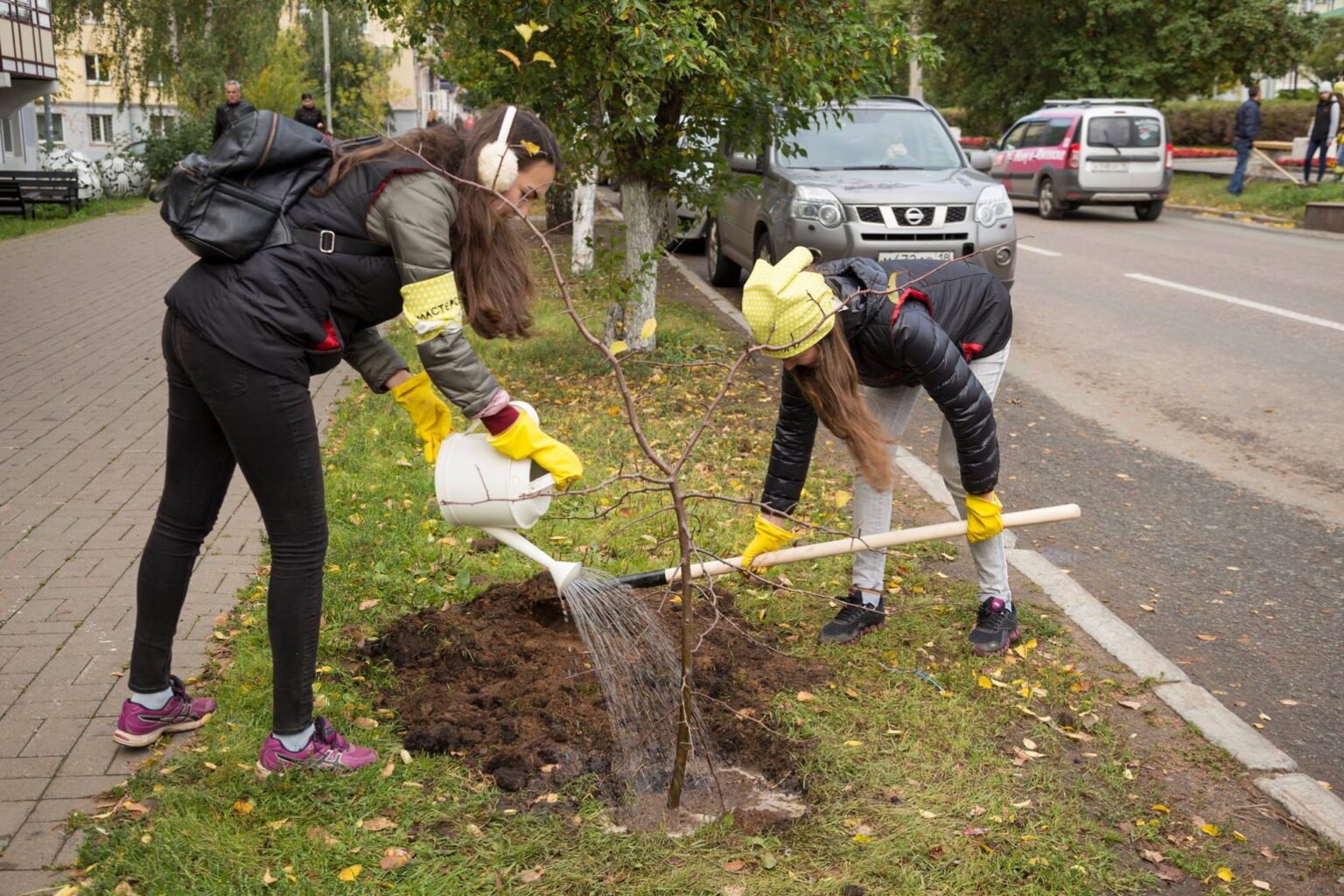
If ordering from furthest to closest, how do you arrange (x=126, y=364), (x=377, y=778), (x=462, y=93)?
(x=462, y=93), (x=126, y=364), (x=377, y=778)

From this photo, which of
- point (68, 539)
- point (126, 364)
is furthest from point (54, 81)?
point (68, 539)

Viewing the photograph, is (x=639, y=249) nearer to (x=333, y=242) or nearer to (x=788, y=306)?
(x=788, y=306)

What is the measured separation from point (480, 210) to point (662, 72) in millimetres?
4320

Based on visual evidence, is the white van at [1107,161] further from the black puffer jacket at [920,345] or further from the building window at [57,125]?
the building window at [57,125]

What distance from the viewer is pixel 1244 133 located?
74.5 ft

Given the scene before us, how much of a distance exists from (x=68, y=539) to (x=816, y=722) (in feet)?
11.1

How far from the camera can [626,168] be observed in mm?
8305

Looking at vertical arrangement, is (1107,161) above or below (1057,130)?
below

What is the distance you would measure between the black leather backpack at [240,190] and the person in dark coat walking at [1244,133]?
73.8 ft

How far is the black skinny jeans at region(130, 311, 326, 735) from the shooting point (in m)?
3.06

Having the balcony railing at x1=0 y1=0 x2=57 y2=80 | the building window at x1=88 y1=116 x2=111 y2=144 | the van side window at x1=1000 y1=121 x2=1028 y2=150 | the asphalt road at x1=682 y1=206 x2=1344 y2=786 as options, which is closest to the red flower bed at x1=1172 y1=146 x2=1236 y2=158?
the van side window at x1=1000 y1=121 x2=1028 y2=150

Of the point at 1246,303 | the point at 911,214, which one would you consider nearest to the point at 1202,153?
the point at 1246,303

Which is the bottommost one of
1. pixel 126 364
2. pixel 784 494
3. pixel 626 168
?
pixel 126 364

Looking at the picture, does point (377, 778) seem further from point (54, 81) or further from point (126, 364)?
point (54, 81)
